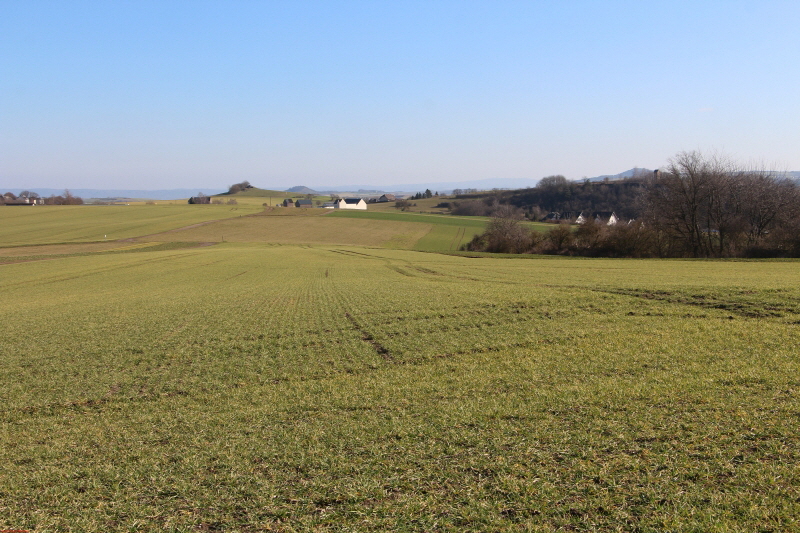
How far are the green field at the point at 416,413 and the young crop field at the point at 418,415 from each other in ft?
0.17

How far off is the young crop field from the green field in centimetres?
5

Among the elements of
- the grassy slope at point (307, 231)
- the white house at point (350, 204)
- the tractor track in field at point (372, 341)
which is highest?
the white house at point (350, 204)

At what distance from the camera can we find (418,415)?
9875mm

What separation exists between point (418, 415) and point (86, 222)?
110m

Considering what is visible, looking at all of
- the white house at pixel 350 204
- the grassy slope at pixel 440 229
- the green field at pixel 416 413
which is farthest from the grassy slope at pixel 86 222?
the green field at pixel 416 413

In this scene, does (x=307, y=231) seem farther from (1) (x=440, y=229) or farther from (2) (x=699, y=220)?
(2) (x=699, y=220)

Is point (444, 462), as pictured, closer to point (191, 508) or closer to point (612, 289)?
point (191, 508)

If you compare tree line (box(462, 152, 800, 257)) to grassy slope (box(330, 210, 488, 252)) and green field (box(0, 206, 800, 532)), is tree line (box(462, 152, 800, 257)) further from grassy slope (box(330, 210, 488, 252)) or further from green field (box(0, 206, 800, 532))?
green field (box(0, 206, 800, 532))

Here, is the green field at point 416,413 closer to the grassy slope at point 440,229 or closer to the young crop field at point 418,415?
the young crop field at point 418,415

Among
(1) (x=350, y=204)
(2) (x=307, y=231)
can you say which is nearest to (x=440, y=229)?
(2) (x=307, y=231)

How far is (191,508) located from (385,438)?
3.35 metres

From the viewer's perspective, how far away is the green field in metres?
6.39

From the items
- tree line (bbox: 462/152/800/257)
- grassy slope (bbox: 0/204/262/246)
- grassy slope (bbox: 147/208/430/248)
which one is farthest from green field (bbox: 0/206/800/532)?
grassy slope (bbox: 0/204/262/246)

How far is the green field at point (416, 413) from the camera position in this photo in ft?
21.0
